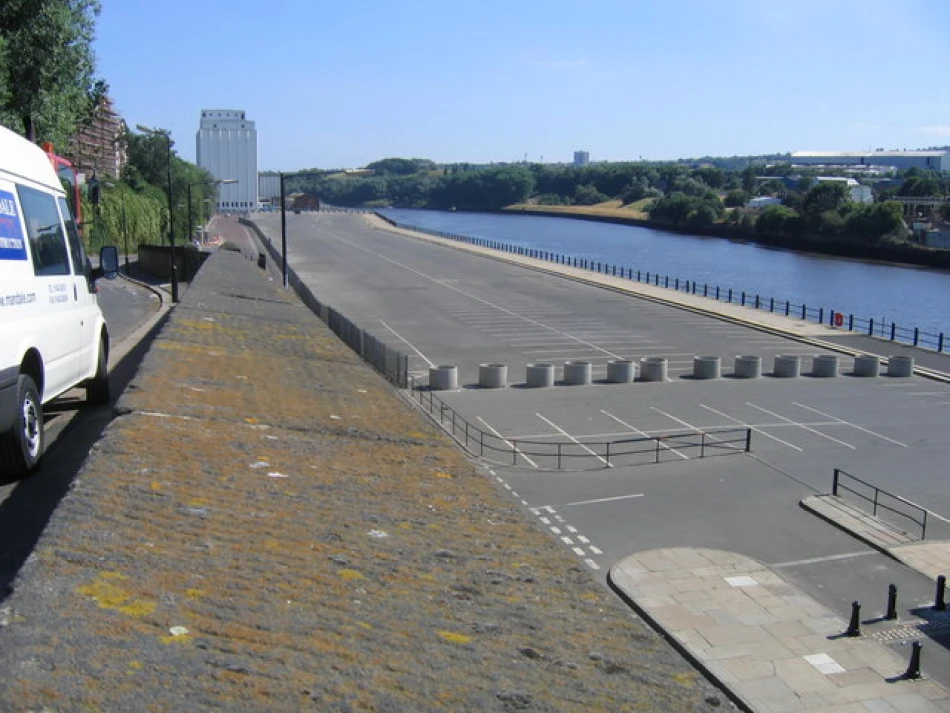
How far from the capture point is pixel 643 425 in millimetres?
24078

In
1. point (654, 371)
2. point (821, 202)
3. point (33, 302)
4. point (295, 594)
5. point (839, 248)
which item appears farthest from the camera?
point (821, 202)

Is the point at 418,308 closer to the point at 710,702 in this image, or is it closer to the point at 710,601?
the point at 710,601

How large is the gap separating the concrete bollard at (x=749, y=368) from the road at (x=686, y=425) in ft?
1.40

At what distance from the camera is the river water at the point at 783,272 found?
224 feet

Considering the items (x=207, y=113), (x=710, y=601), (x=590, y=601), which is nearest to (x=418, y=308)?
(x=710, y=601)

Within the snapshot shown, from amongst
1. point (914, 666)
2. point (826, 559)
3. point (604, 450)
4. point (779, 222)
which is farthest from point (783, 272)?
point (914, 666)

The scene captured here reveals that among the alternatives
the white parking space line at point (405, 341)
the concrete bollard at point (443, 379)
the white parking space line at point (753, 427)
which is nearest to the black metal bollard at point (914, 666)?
the white parking space line at point (753, 427)

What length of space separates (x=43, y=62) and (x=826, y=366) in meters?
26.2

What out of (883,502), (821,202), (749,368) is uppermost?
(821,202)

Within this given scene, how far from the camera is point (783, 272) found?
9156 centimetres

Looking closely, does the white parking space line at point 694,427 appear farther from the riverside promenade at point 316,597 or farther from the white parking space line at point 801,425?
the riverside promenade at point 316,597

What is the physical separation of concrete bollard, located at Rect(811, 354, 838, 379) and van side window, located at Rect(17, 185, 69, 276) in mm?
26871

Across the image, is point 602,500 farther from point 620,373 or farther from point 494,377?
point 620,373

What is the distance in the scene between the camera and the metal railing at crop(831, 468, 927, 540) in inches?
631
